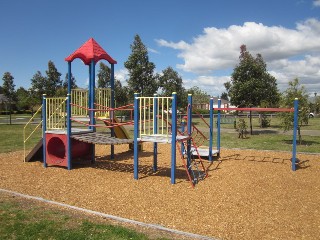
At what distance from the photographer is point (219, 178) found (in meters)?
8.48

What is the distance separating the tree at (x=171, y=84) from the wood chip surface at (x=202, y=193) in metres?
16.5

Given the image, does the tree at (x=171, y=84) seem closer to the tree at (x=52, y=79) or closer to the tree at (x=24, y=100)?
the tree at (x=24, y=100)

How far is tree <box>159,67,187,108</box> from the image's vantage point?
89.2 feet

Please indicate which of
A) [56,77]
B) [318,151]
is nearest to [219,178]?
[318,151]

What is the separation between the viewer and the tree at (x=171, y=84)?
27.2 m

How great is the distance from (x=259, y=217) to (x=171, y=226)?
1.69 m

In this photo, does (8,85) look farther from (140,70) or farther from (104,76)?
(140,70)

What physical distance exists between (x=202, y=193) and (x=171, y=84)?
21366mm

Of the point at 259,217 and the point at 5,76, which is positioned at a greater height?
the point at 5,76

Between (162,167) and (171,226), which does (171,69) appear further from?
(171,226)

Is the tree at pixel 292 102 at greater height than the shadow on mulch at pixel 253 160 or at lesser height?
greater

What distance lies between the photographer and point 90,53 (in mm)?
10844

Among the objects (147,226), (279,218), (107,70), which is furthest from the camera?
(107,70)

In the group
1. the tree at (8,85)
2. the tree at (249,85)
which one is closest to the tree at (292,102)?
the tree at (249,85)
